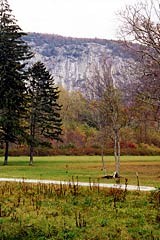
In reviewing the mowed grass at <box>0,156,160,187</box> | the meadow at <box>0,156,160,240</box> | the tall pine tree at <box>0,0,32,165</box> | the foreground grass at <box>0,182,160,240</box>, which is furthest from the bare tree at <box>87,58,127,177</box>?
the foreground grass at <box>0,182,160,240</box>

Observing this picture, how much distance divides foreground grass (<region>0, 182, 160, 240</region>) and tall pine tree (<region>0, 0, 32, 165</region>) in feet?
72.8

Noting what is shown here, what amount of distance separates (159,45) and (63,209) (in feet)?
28.6

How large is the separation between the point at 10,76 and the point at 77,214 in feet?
86.8

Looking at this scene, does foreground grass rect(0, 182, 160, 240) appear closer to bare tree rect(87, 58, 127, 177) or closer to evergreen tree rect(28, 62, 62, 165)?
bare tree rect(87, 58, 127, 177)

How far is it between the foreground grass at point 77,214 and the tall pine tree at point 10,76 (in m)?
22.2

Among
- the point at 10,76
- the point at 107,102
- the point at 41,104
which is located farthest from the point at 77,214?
the point at 41,104

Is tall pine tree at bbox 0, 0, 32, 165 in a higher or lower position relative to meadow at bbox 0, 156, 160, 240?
higher

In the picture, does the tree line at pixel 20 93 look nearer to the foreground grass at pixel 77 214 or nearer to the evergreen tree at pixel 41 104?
the evergreen tree at pixel 41 104

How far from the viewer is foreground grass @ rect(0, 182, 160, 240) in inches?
572

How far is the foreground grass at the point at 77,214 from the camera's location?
47.7 ft

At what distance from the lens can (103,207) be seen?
1689 centimetres

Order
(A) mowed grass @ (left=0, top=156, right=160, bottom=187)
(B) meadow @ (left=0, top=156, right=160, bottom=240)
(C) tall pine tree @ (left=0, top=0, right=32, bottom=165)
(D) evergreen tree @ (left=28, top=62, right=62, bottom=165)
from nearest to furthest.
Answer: (B) meadow @ (left=0, top=156, right=160, bottom=240), (A) mowed grass @ (left=0, top=156, right=160, bottom=187), (C) tall pine tree @ (left=0, top=0, right=32, bottom=165), (D) evergreen tree @ (left=28, top=62, right=62, bottom=165)

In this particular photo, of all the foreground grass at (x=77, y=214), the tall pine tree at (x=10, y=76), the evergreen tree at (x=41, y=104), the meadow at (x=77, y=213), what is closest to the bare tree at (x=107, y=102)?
the tall pine tree at (x=10, y=76)

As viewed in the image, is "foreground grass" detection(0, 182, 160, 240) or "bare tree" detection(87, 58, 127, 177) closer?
"foreground grass" detection(0, 182, 160, 240)
